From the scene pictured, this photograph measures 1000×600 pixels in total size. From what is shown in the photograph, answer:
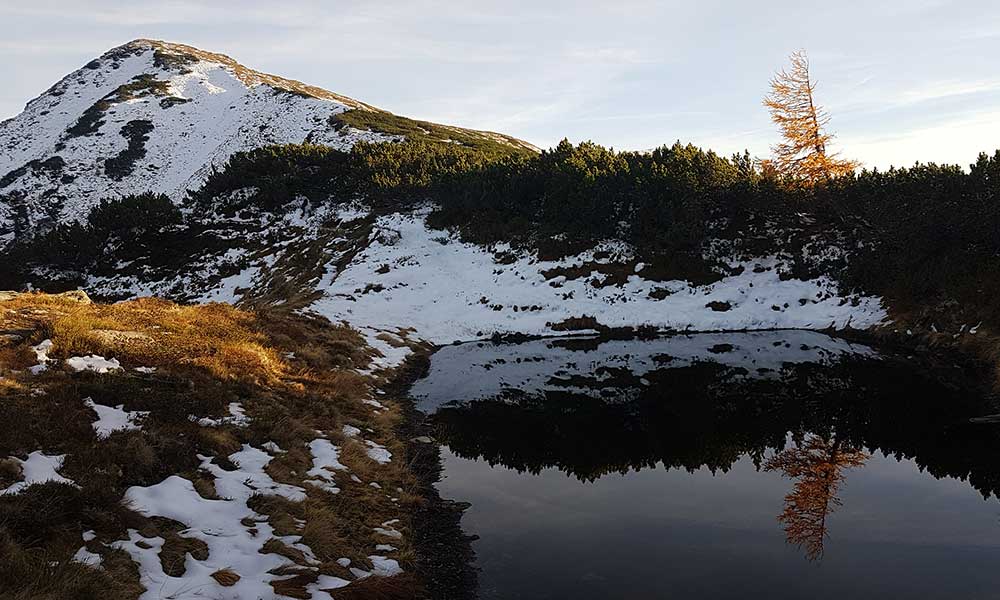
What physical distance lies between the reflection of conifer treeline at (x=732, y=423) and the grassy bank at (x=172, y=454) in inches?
129

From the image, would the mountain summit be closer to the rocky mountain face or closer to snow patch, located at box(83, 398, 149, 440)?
the rocky mountain face

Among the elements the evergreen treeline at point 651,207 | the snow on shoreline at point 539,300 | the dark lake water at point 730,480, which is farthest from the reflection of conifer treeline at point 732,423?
the snow on shoreline at point 539,300

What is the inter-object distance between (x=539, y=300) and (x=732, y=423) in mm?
20060

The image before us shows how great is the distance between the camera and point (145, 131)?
10275 cm

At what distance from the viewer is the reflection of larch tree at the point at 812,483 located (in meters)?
9.20

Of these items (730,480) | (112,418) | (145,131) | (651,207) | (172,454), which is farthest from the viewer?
(145,131)

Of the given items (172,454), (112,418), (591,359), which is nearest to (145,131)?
(591,359)

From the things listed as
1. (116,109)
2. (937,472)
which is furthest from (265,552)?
(116,109)

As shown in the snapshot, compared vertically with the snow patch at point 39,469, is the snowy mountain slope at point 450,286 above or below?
above

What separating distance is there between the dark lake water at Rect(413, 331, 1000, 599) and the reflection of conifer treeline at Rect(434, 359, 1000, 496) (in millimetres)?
67

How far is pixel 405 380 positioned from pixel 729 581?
15.5m

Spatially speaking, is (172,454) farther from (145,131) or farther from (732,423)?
(145,131)

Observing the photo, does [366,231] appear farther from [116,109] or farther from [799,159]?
[116,109]

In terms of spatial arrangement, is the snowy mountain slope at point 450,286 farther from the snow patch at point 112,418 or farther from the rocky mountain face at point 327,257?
the snow patch at point 112,418
